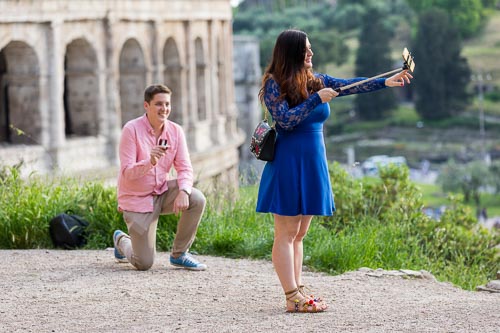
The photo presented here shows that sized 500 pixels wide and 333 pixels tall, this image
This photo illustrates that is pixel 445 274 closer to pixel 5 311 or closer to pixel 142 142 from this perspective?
pixel 142 142

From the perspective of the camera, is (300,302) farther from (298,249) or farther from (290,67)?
(290,67)

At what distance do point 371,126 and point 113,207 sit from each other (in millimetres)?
85228

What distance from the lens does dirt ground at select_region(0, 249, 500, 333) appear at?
7555 mm

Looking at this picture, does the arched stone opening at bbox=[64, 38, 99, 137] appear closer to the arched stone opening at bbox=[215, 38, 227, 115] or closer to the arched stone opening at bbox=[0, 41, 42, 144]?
the arched stone opening at bbox=[0, 41, 42, 144]

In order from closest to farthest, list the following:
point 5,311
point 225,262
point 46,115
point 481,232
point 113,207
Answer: point 5,311 < point 225,262 < point 113,207 < point 481,232 < point 46,115

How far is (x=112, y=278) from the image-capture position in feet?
30.1

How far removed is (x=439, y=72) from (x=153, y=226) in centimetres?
8602

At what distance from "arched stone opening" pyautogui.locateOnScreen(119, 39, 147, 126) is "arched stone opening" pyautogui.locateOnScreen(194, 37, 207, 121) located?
4.19 m

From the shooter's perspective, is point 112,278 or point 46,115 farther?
point 46,115

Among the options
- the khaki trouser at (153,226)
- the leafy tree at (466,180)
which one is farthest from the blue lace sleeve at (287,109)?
the leafy tree at (466,180)

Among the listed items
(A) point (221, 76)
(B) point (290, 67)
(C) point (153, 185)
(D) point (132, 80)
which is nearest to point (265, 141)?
(B) point (290, 67)

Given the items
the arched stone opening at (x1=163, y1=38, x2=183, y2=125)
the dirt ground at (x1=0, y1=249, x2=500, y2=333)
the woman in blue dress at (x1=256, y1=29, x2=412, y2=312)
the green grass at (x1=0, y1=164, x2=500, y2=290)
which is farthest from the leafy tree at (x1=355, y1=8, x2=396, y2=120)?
the woman in blue dress at (x1=256, y1=29, x2=412, y2=312)

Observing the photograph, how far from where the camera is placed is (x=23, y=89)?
2427 centimetres

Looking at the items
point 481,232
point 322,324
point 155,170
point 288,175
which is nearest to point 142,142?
point 155,170
